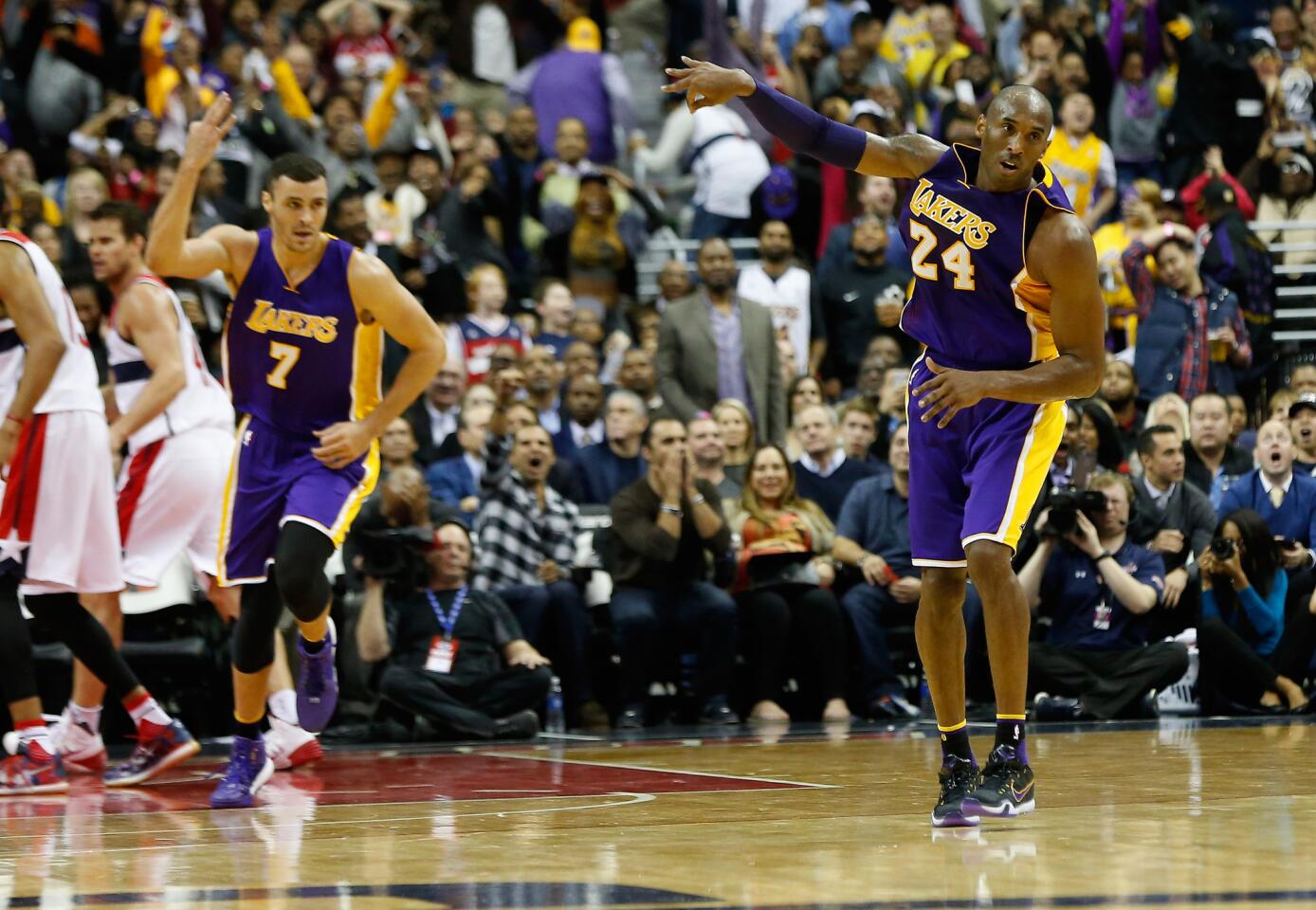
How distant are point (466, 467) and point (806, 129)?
18.2 ft

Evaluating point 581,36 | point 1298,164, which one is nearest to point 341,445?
point 1298,164

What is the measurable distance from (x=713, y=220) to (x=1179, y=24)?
4.23 meters

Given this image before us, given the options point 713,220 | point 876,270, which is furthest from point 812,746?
point 713,220

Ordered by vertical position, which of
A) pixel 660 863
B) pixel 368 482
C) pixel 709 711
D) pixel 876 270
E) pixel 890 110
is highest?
pixel 890 110

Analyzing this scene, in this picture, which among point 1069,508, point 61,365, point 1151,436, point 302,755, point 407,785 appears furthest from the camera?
point 1151,436

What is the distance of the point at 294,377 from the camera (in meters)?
7.29

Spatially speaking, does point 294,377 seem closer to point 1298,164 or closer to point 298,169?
point 298,169

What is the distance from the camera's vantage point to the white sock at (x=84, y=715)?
26.6ft

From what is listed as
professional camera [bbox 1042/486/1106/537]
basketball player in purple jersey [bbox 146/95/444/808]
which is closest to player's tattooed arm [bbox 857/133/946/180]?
basketball player in purple jersey [bbox 146/95/444/808]

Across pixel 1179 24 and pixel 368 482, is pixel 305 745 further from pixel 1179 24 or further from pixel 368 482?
pixel 1179 24

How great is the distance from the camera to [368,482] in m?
7.38

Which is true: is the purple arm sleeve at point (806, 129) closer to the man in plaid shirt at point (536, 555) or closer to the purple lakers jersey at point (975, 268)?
the purple lakers jersey at point (975, 268)

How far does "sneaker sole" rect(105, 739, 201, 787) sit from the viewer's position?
762 centimetres

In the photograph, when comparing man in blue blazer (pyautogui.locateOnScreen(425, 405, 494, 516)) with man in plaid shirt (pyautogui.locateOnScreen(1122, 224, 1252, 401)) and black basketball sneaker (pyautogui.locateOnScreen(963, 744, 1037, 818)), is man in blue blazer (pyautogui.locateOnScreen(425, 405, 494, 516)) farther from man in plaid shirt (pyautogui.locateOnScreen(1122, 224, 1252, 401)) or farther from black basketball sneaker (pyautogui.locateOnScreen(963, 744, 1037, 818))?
black basketball sneaker (pyautogui.locateOnScreen(963, 744, 1037, 818))
